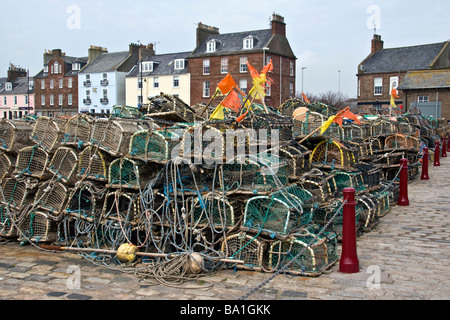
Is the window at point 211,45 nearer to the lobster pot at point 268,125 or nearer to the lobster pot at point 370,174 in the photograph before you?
the lobster pot at point 370,174

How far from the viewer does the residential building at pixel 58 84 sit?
49.2 meters

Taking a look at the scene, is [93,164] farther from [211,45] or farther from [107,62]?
[107,62]

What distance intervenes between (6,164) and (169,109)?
113 inches

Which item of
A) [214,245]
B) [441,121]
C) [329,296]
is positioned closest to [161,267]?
[214,245]

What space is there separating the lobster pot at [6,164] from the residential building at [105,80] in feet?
123

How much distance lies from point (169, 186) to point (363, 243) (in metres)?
2.88

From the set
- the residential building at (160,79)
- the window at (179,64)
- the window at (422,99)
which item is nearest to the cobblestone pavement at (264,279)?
the window at (422,99)

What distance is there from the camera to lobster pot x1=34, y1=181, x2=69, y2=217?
650 centimetres

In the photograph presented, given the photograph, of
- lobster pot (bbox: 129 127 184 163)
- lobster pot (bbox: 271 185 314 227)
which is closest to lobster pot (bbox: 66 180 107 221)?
lobster pot (bbox: 129 127 184 163)

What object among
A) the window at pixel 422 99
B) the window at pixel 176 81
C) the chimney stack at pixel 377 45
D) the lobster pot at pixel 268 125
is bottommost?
the lobster pot at pixel 268 125

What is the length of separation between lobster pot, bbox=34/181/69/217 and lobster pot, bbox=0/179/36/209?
240mm

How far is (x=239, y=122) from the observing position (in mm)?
6375

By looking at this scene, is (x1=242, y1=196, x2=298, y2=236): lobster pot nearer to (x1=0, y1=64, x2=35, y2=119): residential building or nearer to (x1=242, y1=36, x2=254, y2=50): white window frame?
(x1=242, y1=36, x2=254, y2=50): white window frame
